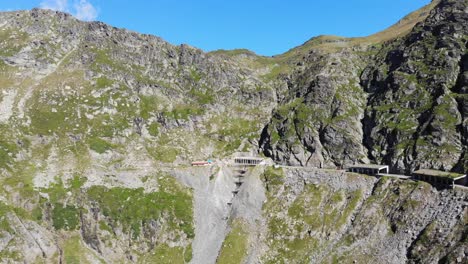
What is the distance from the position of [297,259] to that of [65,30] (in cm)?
16155

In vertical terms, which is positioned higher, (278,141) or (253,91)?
(253,91)

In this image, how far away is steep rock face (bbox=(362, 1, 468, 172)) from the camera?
11862 centimetres

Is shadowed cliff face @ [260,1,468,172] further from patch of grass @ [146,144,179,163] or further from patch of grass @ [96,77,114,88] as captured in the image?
patch of grass @ [96,77,114,88]

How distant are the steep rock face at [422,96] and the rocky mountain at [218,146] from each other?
0.60m

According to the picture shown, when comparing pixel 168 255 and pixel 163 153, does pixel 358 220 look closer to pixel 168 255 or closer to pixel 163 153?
pixel 168 255

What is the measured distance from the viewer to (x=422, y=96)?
13575 centimetres

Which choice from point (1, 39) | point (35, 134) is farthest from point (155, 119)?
point (1, 39)

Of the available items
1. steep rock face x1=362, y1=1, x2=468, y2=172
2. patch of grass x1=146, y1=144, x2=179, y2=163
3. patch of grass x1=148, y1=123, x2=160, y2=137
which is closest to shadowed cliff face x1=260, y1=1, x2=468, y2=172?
steep rock face x1=362, y1=1, x2=468, y2=172

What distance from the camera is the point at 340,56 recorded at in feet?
598

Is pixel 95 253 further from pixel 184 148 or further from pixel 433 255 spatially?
pixel 433 255

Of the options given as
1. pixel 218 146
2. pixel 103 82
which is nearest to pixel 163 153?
pixel 218 146

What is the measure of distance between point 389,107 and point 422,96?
→ 11961 mm

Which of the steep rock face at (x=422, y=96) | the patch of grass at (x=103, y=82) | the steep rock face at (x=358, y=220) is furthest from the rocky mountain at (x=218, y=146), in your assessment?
the patch of grass at (x=103, y=82)

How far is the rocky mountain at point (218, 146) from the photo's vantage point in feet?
325
